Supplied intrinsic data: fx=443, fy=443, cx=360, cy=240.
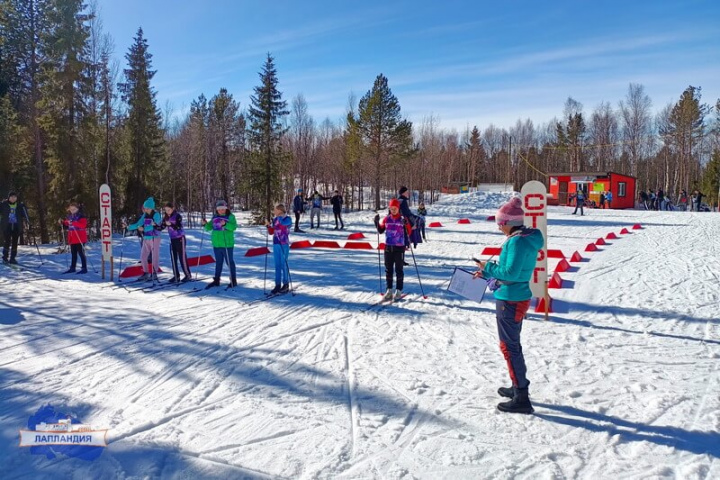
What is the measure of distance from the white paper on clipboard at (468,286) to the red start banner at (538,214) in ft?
8.67

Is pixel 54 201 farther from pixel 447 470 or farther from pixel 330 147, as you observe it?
pixel 330 147

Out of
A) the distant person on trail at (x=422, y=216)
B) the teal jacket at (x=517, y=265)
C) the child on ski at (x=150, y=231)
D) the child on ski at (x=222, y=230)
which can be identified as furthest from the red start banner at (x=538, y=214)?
the distant person on trail at (x=422, y=216)

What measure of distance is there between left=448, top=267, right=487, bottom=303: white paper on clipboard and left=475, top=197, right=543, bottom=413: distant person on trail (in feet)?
2.03

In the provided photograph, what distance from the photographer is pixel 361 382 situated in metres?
4.51

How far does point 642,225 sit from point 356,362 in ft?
72.3

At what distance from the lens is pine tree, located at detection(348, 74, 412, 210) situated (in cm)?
3503

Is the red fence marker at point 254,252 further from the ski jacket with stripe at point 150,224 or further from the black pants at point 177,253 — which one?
the ski jacket with stripe at point 150,224

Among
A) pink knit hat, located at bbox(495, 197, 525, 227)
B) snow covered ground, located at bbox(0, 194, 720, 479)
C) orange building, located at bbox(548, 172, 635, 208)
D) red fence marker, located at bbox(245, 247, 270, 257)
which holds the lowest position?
snow covered ground, located at bbox(0, 194, 720, 479)

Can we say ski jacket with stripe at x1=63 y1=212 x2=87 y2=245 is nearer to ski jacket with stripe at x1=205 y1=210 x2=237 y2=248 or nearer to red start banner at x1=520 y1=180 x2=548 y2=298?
ski jacket with stripe at x1=205 y1=210 x2=237 y2=248

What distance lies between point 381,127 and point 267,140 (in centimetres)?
1130

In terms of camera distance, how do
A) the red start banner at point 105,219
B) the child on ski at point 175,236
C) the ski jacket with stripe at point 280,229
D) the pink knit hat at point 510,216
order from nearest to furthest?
the pink knit hat at point 510,216, the ski jacket with stripe at point 280,229, the child on ski at point 175,236, the red start banner at point 105,219

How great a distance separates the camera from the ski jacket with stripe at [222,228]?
902 centimetres

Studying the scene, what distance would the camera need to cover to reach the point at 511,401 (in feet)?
12.7

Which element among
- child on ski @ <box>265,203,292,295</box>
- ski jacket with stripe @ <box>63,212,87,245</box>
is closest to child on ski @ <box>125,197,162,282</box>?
ski jacket with stripe @ <box>63,212,87,245</box>
